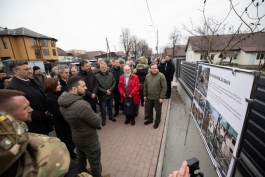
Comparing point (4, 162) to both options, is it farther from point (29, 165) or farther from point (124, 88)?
point (124, 88)

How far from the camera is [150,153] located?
3.05 metres

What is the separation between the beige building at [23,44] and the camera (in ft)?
102

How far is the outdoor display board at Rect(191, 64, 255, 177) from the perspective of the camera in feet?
4.10

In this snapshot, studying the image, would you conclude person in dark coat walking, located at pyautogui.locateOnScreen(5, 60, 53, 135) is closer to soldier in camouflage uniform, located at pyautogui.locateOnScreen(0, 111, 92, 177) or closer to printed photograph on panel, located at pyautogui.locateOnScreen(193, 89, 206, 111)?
soldier in camouflage uniform, located at pyautogui.locateOnScreen(0, 111, 92, 177)

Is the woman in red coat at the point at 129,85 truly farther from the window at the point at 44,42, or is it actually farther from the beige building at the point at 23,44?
the window at the point at 44,42

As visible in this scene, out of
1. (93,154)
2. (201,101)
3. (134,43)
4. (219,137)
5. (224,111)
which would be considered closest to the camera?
(224,111)

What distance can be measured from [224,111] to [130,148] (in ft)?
7.95

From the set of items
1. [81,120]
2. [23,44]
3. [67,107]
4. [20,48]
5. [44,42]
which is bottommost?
[81,120]

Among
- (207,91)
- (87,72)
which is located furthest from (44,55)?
(207,91)

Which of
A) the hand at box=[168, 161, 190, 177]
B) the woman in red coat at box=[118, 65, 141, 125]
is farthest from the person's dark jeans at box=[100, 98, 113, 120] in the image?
the hand at box=[168, 161, 190, 177]

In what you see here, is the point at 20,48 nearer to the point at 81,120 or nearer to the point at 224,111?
the point at 81,120

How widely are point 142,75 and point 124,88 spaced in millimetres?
1215

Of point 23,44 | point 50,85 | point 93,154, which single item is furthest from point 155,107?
point 23,44

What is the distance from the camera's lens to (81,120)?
195cm
